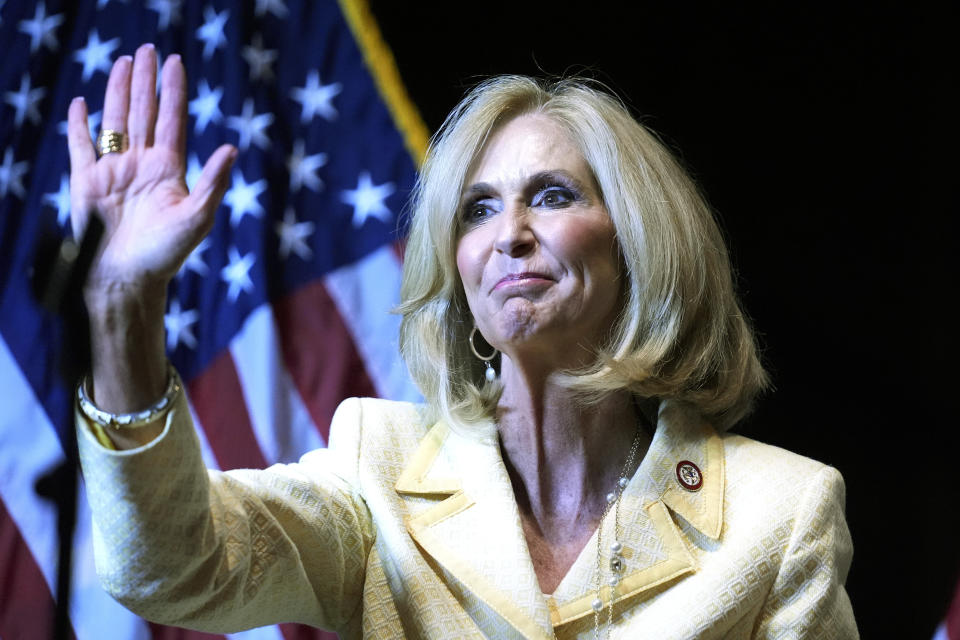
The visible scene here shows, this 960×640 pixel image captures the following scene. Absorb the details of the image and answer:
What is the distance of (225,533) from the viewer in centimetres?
147

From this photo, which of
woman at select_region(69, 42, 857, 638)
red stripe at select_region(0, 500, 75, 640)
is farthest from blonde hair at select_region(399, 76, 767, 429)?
red stripe at select_region(0, 500, 75, 640)

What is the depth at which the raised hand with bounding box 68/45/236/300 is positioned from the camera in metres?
1.27

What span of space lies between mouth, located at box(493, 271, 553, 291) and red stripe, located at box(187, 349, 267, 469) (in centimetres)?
96

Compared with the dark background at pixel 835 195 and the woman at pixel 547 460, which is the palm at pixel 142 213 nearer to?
the woman at pixel 547 460

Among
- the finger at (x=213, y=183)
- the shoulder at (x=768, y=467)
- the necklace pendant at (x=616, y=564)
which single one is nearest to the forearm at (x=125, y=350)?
the finger at (x=213, y=183)

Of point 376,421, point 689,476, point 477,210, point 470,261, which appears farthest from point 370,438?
point 689,476

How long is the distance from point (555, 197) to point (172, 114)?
88 cm

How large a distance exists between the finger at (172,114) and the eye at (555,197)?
846 mm

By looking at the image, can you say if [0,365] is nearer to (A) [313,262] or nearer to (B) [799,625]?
(A) [313,262]

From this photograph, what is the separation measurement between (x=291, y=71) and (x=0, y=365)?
41.3 inches

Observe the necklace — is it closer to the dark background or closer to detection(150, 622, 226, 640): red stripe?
the dark background

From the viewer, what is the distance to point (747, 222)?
265 cm

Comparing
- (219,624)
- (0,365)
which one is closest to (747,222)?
(219,624)

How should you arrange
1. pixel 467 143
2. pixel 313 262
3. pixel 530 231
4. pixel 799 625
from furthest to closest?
pixel 313 262
pixel 467 143
pixel 530 231
pixel 799 625
